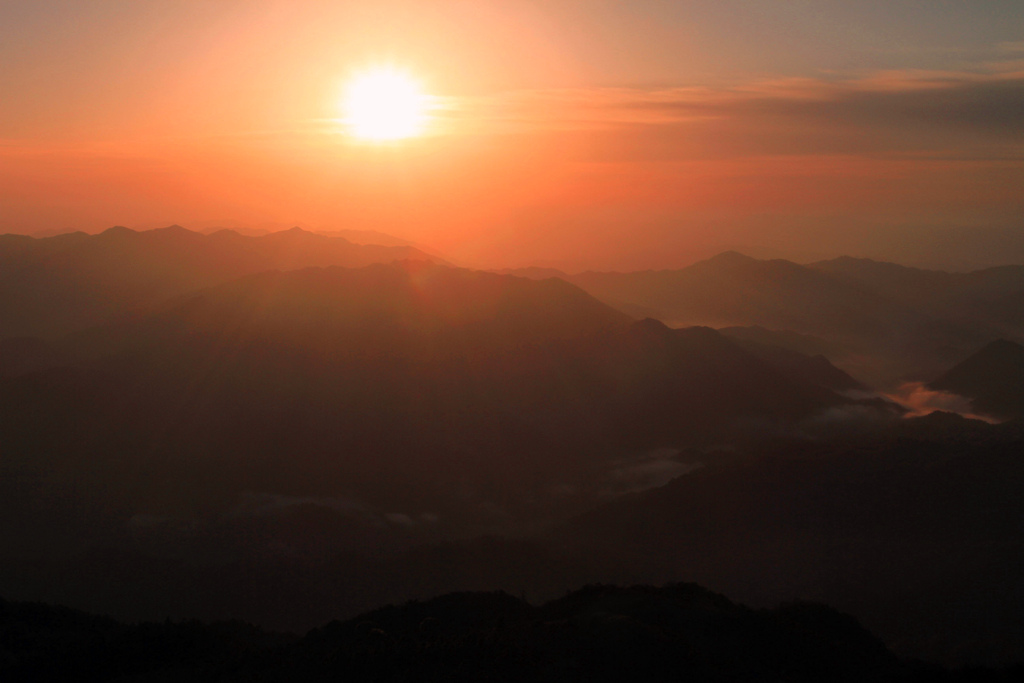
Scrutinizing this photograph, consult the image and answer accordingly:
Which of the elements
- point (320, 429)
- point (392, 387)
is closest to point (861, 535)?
point (392, 387)

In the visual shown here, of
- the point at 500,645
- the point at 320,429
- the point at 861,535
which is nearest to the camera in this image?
the point at 500,645

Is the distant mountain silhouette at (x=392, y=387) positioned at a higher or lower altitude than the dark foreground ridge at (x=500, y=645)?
higher

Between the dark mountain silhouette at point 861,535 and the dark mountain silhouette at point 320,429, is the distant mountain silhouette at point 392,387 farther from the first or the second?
the dark mountain silhouette at point 861,535

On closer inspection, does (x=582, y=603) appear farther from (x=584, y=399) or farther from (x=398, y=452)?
(x=584, y=399)

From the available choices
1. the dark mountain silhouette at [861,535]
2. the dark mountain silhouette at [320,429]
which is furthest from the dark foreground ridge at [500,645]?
the dark mountain silhouette at [320,429]

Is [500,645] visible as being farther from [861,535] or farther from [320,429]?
[320,429]

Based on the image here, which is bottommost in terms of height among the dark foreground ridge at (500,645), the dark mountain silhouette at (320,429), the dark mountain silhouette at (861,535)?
the dark foreground ridge at (500,645)

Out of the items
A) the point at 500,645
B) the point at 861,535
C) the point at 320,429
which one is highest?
the point at 320,429

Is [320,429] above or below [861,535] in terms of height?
above

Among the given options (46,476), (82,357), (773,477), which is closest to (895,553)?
(773,477)
